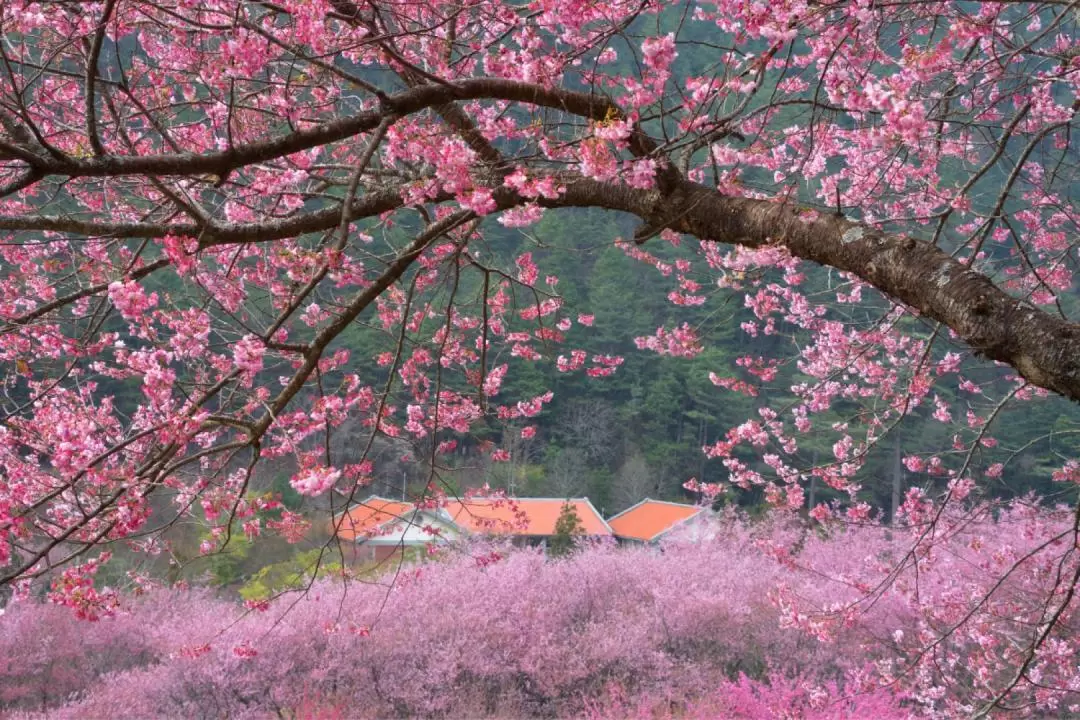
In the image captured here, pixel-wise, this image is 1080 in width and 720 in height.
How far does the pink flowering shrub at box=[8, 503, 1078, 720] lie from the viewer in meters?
7.07

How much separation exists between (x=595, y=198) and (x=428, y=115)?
5.07ft

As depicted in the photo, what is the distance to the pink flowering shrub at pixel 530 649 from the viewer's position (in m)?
7.07

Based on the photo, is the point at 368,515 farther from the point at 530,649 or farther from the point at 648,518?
the point at 648,518

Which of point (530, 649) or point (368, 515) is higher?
point (368, 515)

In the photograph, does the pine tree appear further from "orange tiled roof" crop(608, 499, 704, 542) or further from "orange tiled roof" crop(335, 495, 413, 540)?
"orange tiled roof" crop(335, 495, 413, 540)

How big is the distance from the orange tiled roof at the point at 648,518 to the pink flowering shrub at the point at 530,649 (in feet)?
21.1

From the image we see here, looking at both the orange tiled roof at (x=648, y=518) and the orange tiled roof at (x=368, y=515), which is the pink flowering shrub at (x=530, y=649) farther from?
the orange tiled roof at (x=648, y=518)

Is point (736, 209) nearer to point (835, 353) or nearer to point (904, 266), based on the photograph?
point (904, 266)

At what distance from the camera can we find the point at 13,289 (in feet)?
13.4

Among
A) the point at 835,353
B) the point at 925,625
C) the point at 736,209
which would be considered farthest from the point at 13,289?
the point at 925,625

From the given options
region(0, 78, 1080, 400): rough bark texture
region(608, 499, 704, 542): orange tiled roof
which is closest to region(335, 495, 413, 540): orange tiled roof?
region(0, 78, 1080, 400): rough bark texture

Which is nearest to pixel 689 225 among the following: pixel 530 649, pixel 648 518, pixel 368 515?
pixel 530 649

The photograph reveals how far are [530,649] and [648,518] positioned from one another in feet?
31.4

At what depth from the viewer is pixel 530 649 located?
781 centimetres
